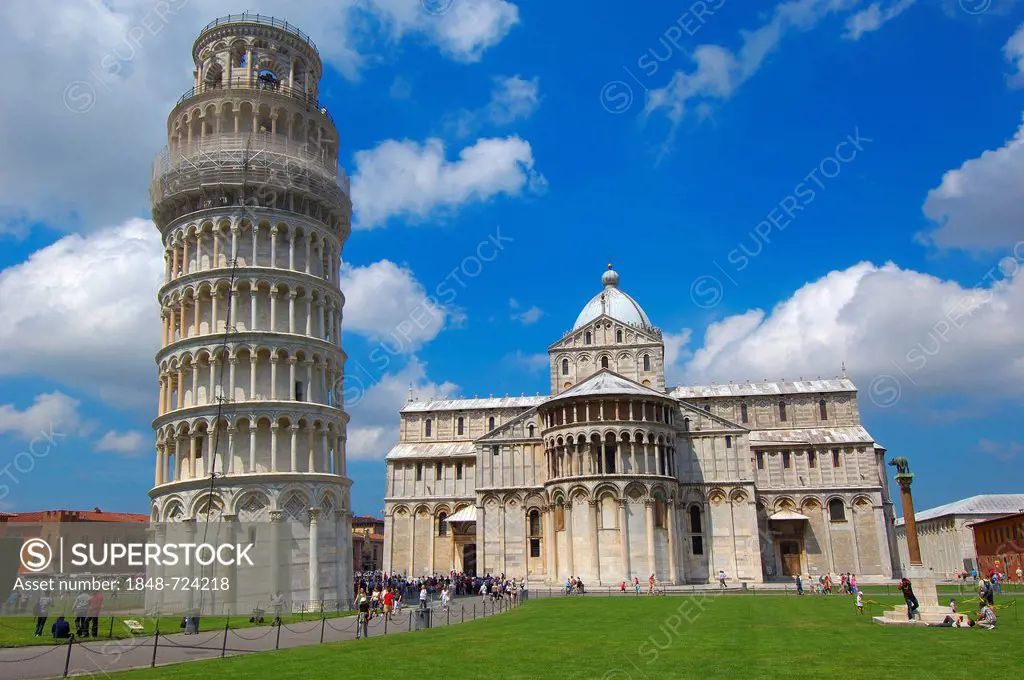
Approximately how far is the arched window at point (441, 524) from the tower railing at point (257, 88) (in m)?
43.6

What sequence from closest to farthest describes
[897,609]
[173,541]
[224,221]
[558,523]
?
[897,609] → [173,541] → [224,221] → [558,523]

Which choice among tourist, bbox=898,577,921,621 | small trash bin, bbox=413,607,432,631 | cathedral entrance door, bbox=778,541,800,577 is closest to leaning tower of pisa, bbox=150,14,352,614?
small trash bin, bbox=413,607,432,631

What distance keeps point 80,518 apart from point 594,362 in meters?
53.2

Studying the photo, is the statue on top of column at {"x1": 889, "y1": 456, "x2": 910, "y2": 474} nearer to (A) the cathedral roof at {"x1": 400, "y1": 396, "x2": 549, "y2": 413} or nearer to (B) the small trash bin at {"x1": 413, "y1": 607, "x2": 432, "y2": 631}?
(B) the small trash bin at {"x1": 413, "y1": 607, "x2": 432, "y2": 631}

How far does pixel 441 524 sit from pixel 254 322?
4205 cm

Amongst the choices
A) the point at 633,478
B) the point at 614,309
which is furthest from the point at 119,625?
the point at 614,309

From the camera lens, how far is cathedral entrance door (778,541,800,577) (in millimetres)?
70750

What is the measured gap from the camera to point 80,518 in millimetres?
80375

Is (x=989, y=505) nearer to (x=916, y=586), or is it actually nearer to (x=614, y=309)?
(x=614, y=309)

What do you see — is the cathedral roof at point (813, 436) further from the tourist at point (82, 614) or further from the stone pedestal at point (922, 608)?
the tourist at point (82, 614)

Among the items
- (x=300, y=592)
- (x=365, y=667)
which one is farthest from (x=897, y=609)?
(x=300, y=592)

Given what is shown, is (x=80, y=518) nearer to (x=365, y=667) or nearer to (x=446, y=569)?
(x=446, y=569)

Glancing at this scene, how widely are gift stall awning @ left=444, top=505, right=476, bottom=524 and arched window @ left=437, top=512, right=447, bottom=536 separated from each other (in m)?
2.32

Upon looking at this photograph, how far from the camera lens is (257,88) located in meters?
45.8
